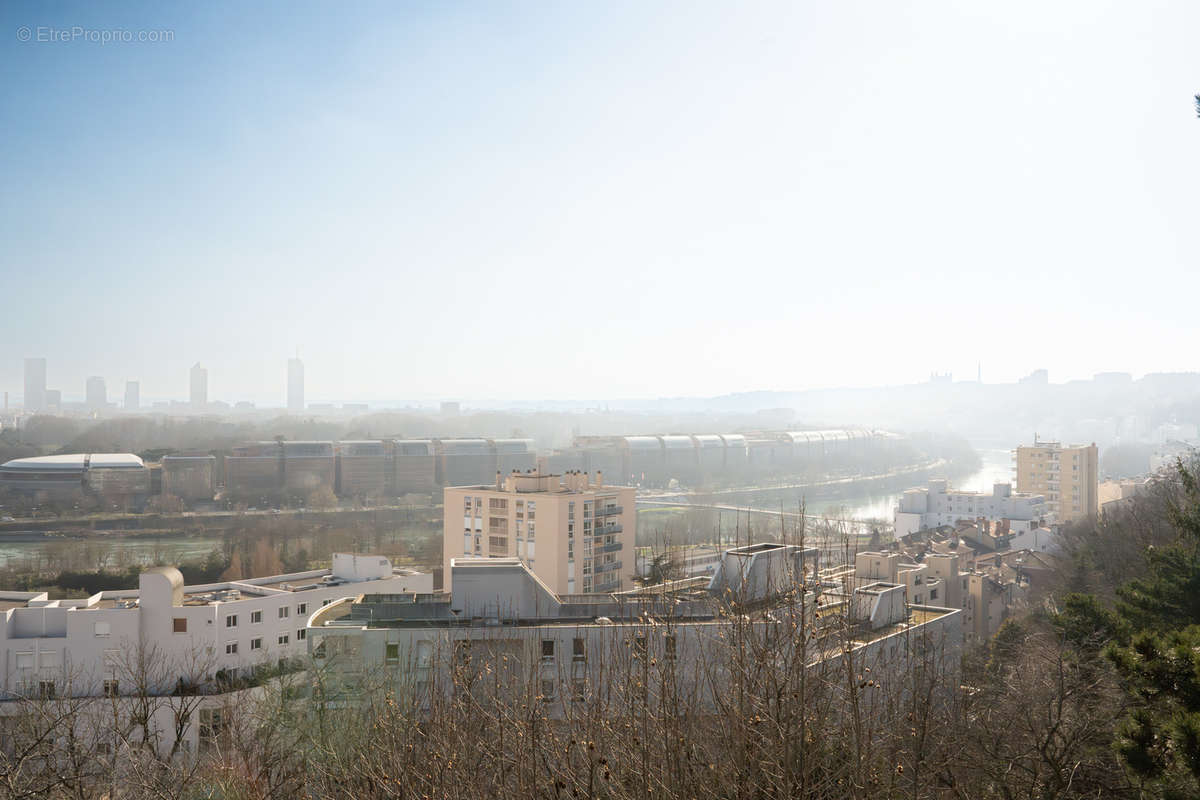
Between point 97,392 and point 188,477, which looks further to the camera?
point 97,392

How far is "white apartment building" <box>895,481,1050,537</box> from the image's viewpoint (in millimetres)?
16562

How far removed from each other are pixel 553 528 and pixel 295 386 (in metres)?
53.2

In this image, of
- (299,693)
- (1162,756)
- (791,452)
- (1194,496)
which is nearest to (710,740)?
(1162,756)

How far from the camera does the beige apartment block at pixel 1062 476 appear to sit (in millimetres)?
17984

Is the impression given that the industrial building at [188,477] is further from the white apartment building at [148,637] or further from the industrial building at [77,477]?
the white apartment building at [148,637]

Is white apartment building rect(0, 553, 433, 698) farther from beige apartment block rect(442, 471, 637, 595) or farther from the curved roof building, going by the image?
the curved roof building

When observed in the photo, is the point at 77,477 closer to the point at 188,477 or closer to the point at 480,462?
the point at 188,477

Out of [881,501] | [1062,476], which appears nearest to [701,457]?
[881,501]

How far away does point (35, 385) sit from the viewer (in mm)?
35969

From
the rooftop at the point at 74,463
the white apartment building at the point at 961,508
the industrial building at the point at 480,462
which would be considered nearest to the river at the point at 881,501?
the white apartment building at the point at 961,508

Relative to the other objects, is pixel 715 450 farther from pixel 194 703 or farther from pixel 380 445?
pixel 194 703

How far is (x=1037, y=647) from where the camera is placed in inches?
178

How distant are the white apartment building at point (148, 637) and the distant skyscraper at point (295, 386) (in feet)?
171

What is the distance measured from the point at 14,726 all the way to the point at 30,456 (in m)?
18.6
